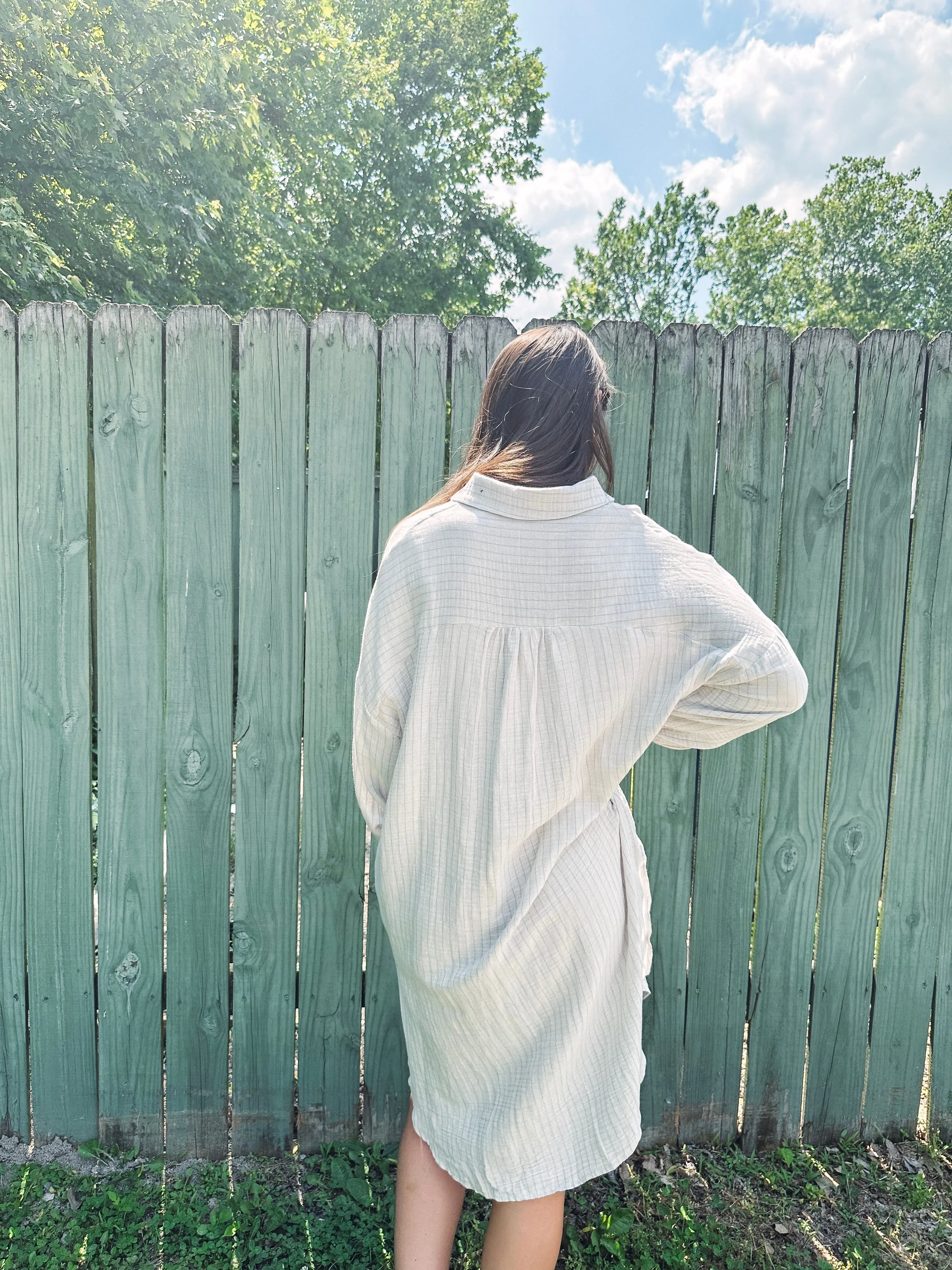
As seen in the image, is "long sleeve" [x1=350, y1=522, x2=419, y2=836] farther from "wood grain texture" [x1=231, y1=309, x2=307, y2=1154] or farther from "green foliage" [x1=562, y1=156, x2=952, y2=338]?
"green foliage" [x1=562, y1=156, x2=952, y2=338]

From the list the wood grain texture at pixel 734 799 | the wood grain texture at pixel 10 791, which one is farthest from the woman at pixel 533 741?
the wood grain texture at pixel 10 791

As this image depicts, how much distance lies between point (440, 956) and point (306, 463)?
1.26 meters

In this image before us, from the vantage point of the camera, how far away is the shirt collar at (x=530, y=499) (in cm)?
135

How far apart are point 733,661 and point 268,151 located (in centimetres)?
1435

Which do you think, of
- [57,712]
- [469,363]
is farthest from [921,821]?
[57,712]

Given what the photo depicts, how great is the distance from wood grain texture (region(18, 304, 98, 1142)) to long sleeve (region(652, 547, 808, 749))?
5.06 ft

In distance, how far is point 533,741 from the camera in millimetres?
1386

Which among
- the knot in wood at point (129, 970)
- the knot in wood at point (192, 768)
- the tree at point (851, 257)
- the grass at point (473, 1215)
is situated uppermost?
the tree at point (851, 257)

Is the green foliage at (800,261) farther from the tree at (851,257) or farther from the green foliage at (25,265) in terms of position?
the green foliage at (25,265)

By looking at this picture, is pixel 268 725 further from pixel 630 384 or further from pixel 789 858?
pixel 789 858

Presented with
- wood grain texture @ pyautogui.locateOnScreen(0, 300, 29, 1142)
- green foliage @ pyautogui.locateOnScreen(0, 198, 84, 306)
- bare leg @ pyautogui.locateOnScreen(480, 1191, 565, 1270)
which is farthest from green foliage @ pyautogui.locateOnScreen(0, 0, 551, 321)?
bare leg @ pyautogui.locateOnScreen(480, 1191, 565, 1270)

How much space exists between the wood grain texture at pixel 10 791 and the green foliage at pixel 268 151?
271 inches

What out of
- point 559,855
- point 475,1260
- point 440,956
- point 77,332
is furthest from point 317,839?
point 77,332

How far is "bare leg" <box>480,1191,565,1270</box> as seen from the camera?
1430 millimetres
